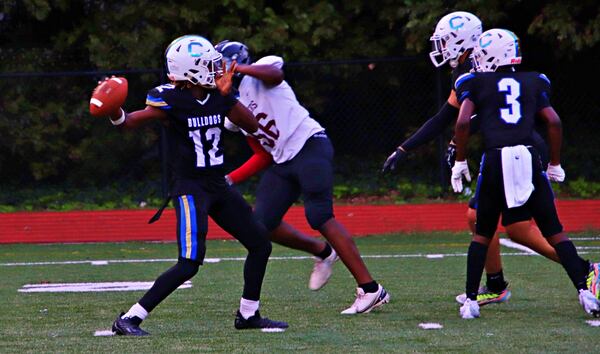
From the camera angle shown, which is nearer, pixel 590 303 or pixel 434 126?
pixel 590 303

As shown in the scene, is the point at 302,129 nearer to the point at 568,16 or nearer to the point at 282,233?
the point at 282,233

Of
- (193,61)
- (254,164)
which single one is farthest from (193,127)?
(254,164)

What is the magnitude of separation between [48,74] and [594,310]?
988 cm

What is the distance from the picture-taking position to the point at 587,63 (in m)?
15.3

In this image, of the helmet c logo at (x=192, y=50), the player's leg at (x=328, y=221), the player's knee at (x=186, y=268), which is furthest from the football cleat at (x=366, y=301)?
the helmet c logo at (x=192, y=50)

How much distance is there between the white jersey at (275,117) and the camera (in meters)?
7.14

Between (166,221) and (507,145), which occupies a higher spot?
(507,145)

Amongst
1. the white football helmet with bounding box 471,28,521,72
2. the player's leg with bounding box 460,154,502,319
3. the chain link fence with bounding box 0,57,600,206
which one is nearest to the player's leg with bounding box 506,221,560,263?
the player's leg with bounding box 460,154,502,319

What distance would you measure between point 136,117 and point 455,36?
7.11 feet

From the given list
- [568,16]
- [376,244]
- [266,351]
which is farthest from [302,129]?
[568,16]

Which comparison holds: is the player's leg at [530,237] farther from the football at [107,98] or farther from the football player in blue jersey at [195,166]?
the football at [107,98]

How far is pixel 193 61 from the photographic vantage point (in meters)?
6.12

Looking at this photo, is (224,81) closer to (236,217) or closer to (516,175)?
(236,217)

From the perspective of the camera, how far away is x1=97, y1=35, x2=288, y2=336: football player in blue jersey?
6.12 meters
